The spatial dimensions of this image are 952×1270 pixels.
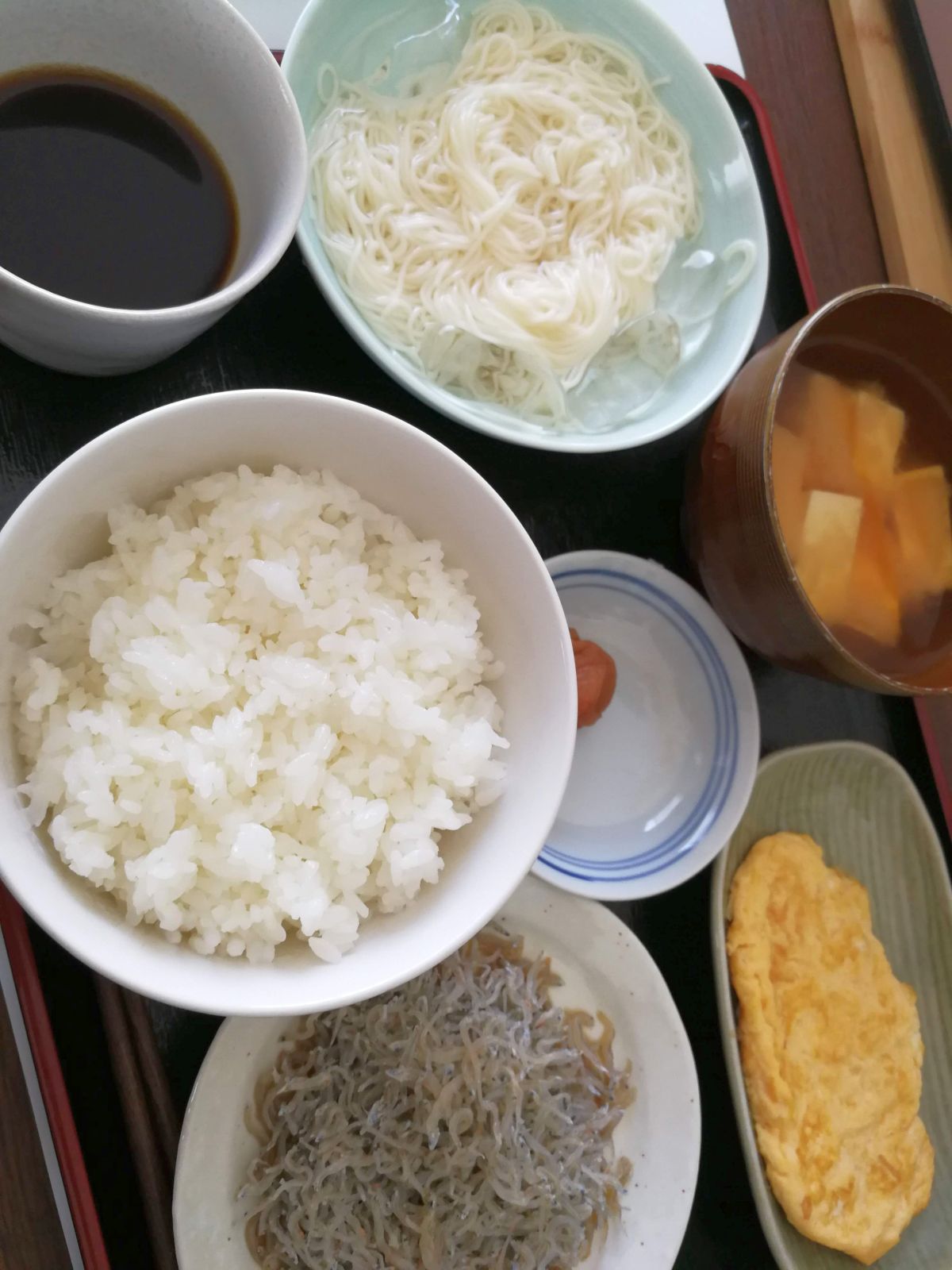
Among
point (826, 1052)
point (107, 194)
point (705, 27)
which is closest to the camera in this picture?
point (107, 194)

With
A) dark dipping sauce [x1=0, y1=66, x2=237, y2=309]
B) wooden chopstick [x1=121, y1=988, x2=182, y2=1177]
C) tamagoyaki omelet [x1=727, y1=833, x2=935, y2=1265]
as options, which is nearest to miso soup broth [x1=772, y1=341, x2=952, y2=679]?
tamagoyaki omelet [x1=727, y1=833, x2=935, y2=1265]

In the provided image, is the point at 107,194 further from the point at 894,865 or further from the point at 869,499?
the point at 894,865

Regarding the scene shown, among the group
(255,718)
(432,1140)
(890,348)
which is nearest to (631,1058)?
(432,1140)

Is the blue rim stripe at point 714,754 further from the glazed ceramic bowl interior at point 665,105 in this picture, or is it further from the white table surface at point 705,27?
the white table surface at point 705,27

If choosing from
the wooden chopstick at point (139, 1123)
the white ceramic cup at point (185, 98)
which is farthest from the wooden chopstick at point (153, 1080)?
the white ceramic cup at point (185, 98)

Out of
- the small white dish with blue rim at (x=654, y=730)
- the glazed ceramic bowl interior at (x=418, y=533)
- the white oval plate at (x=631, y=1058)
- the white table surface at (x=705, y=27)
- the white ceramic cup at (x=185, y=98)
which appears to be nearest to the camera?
the glazed ceramic bowl interior at (x=418, y=533)
